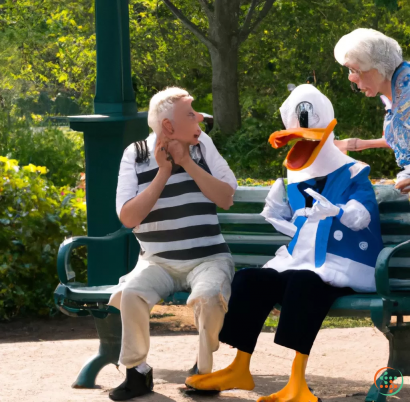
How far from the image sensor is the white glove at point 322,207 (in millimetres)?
3584

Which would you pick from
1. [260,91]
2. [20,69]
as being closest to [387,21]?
[260,91]

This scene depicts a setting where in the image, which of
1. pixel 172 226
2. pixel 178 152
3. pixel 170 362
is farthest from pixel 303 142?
pixel 170 362

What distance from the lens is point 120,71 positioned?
449cm

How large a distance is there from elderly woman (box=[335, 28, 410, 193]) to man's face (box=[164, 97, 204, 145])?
2.38ft

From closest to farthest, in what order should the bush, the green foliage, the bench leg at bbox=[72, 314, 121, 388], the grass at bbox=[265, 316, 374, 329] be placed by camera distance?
the bench leg at bbox=[72, 314, 121, 388], the bush, the grass at bbox=[265, 316, 374, 329], the green foliage

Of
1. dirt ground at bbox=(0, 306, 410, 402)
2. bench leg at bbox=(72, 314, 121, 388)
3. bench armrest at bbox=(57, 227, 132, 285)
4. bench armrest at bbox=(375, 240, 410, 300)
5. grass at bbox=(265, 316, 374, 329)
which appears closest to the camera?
bench armrest at bbox=(375, 240, 410, 300)

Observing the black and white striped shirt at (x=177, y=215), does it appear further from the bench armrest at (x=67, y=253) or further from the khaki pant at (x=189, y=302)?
the bench armrest at (x=67, y=253)

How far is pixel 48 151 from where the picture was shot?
33.7 feet

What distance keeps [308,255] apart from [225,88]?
11548 mm

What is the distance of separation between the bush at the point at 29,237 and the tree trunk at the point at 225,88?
923 centimetres

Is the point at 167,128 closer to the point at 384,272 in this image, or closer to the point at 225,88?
the point at 384,272

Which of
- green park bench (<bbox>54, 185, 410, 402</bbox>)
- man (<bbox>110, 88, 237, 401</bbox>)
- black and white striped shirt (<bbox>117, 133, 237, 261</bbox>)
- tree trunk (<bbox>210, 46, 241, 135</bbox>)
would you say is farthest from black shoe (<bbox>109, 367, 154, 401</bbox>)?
tree trunk (<bbox>210, 46, 241, 135</bbox>)

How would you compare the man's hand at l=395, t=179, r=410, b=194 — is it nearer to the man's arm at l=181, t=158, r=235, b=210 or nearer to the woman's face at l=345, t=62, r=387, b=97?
the woman's face at l=345, t=62, r=387, b=97

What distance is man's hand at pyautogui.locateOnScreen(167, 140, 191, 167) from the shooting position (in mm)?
3676
